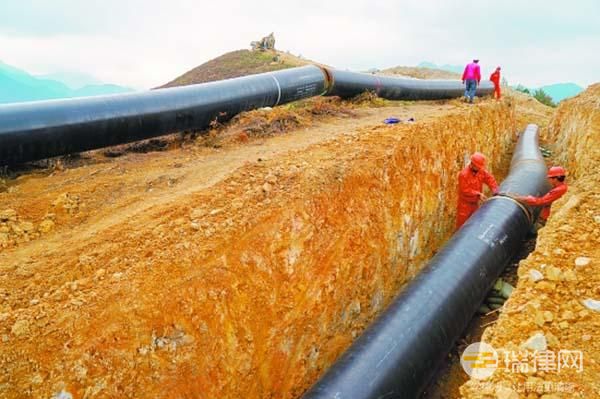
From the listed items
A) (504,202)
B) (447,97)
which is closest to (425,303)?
(504,202)

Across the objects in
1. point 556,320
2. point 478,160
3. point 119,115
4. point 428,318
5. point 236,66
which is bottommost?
point 428,318

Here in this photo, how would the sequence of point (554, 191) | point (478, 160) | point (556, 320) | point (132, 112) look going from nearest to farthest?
point (556, 320)
point (132, 112)
point (554, 191)
point (478, 160)

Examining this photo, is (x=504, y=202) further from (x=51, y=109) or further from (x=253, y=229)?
(x=51, y=109)

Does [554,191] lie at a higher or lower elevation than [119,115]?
lower

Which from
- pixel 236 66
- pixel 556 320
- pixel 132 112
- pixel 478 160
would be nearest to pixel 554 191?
pixel 478 160

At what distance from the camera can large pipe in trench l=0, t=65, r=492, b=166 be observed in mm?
4961

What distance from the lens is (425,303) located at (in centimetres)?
462

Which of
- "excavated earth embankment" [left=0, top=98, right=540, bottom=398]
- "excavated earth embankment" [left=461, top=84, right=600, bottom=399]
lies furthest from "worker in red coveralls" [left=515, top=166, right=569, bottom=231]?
"excavated earth embankment" [left=461, top=84, right=600, bottom=399]

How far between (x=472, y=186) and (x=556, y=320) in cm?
460

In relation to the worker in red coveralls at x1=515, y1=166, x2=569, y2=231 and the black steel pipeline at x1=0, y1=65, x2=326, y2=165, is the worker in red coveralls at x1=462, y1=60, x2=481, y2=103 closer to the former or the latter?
the worker in red coveralls at x1=515, y1=166, x2=569, y2=231

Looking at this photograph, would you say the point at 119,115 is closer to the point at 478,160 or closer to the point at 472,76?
the point at 478,160

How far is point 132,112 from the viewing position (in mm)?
5820

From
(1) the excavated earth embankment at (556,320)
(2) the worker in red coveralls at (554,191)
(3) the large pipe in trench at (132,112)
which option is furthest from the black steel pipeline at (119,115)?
(1) the excavated earth embankment at (556,320)

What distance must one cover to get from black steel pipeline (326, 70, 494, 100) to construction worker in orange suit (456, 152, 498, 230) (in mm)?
3912
